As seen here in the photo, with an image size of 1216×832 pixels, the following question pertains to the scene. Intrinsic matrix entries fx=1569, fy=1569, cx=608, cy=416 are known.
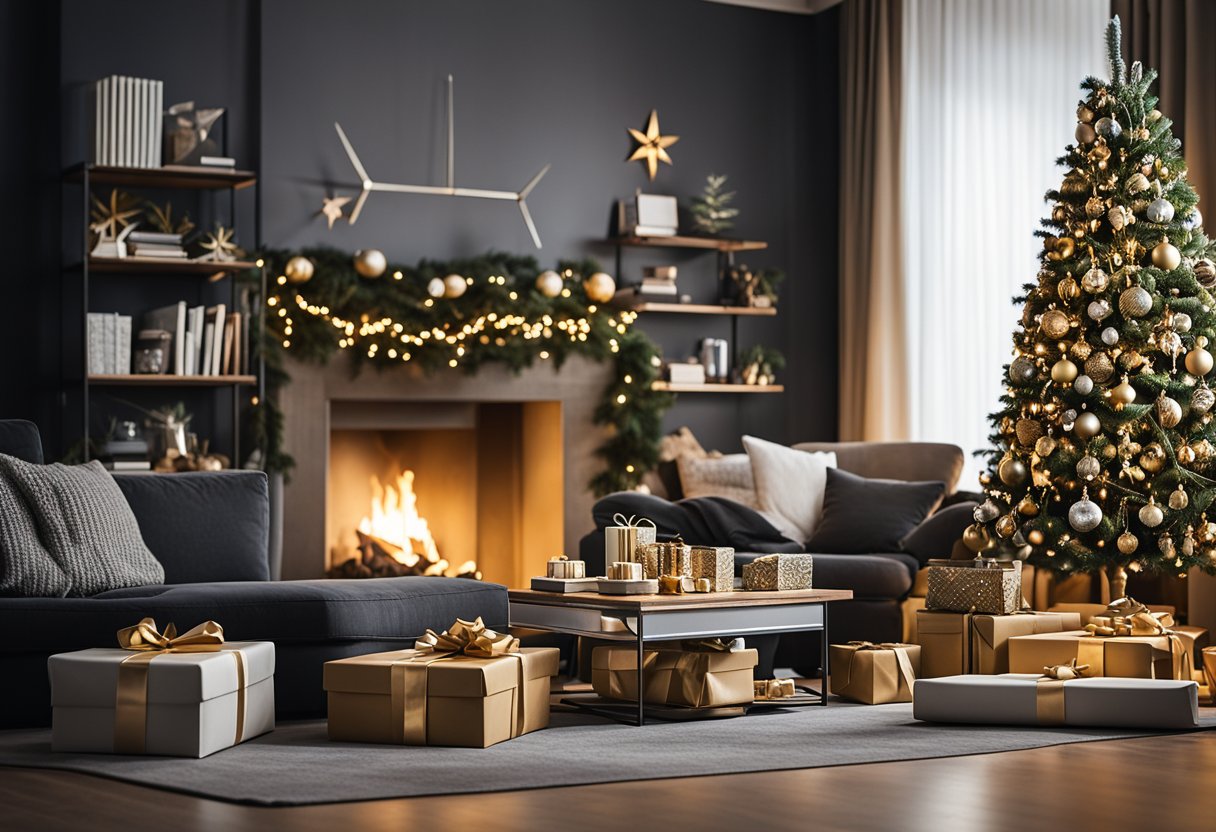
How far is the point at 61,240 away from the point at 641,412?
8.53 feet

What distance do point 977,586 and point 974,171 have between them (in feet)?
9.60

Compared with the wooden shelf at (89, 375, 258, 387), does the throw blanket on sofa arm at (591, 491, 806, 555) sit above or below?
below

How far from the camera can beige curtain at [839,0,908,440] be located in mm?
7648

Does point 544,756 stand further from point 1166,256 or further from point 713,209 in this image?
point 713,209

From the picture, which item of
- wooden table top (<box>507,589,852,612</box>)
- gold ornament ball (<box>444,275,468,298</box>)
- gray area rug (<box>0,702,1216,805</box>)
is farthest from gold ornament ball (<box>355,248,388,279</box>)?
gray area rug (<box>0,702,1216,805</box>)

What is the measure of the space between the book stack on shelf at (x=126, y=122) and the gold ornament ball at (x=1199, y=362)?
397 centimetres

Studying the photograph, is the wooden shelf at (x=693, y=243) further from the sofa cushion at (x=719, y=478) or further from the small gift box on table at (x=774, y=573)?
the small gift box on table at (x=774, y=573)

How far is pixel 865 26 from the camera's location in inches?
309

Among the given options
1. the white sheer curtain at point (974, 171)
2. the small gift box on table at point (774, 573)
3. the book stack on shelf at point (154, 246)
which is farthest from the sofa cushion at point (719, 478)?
the book stack on shelf at point (154, 246)

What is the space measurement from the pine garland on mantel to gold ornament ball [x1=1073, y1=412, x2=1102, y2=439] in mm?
2460

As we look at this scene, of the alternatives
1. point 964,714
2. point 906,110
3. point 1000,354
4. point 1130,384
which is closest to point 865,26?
point 906,110

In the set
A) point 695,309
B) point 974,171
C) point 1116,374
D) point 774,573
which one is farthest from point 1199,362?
point 695,309

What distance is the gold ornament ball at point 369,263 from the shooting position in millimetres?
6621

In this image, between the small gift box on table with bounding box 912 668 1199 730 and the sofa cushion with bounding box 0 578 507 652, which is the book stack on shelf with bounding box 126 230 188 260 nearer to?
the sofa cushion with bounding box 0 578 507 652
